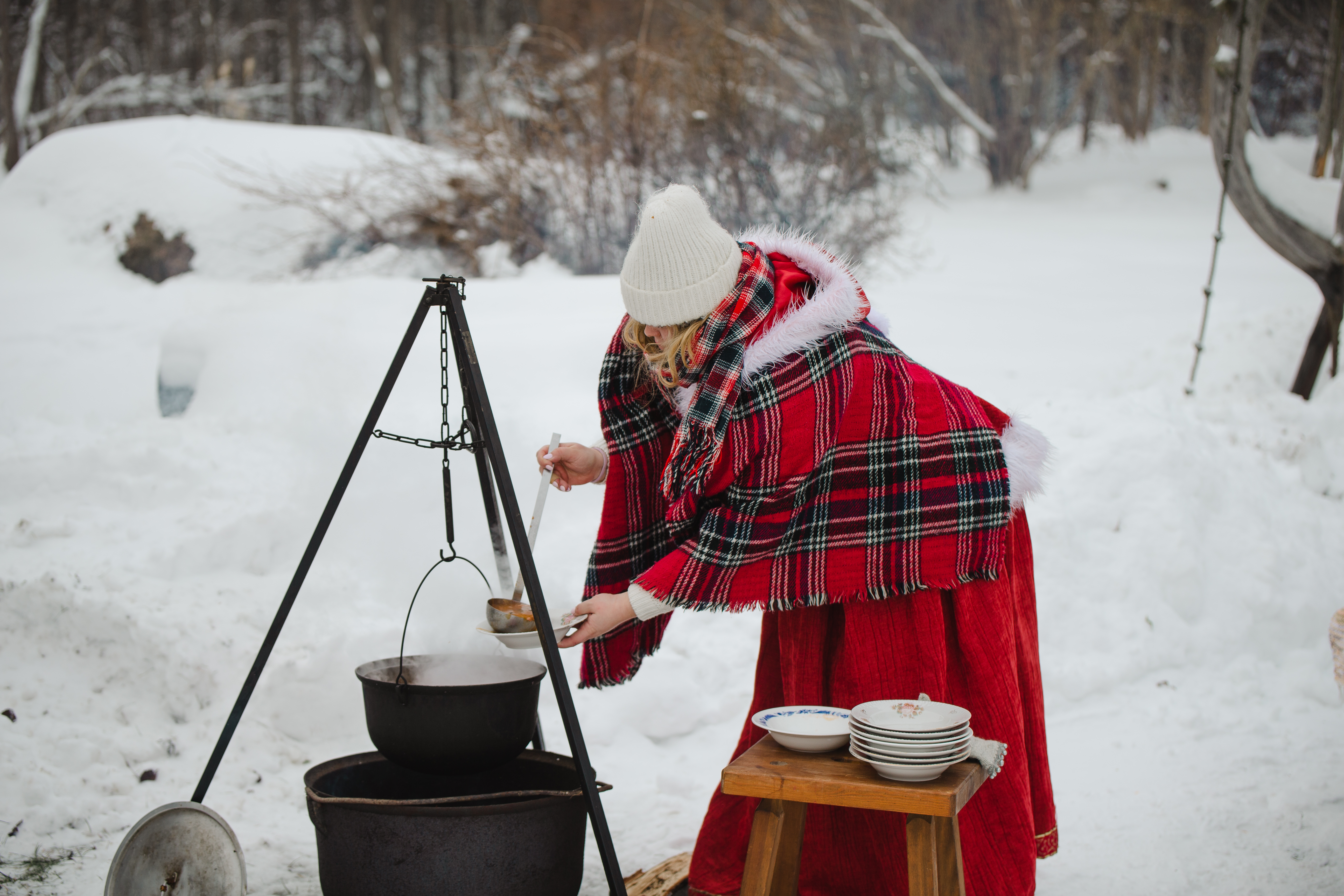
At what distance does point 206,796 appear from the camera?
327 centimetres

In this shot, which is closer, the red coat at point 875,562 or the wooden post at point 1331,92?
the red coat at point 875,562

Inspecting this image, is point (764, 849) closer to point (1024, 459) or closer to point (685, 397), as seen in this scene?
point (685, 397)

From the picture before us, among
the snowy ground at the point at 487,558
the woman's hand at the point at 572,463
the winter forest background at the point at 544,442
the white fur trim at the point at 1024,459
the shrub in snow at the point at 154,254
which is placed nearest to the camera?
the white fur trim at the point at 1024,459

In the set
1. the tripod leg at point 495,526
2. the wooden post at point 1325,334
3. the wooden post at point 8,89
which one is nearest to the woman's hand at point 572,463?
the tripod leg at point 495,526

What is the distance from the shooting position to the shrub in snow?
24.0 ft

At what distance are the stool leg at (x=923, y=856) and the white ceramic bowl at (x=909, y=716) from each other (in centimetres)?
17

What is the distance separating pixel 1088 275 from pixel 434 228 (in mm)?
6139

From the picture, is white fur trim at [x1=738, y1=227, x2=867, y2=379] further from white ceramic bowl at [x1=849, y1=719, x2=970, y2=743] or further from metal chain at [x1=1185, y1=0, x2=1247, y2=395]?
metal chain at [x1=1185, y1=0, x2=1247, y2=395]

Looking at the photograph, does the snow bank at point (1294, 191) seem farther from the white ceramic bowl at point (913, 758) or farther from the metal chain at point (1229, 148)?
the white ceramic bowl at point (913, 758)

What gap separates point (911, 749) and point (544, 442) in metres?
2.98

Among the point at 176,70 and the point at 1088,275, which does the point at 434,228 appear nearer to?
the point at 1088,275

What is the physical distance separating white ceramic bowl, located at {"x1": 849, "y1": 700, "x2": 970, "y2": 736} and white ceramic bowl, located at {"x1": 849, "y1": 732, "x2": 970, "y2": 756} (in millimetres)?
25

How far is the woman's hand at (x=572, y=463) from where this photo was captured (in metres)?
2.57

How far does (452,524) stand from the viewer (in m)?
2.58
